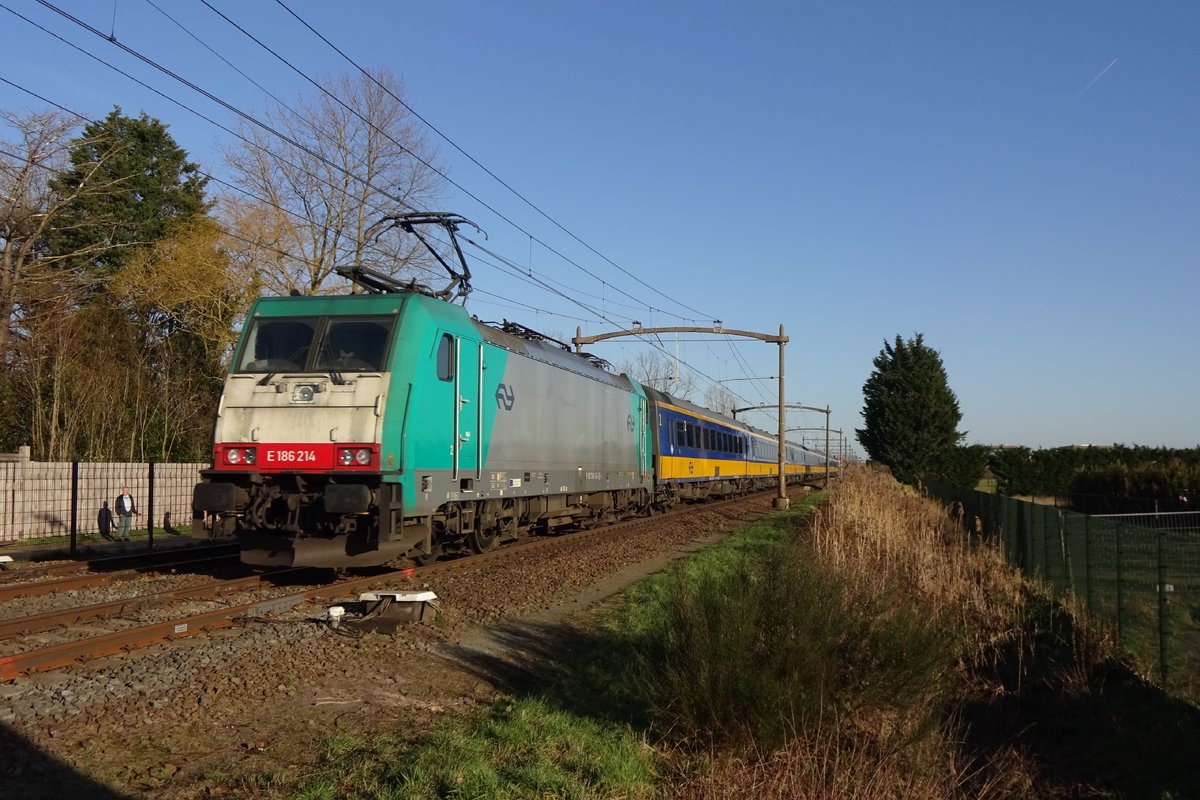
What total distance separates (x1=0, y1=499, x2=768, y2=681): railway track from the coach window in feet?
8.51

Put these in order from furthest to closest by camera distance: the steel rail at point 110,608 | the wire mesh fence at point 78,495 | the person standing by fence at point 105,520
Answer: the person standing by fence at point 105,520, the wire mesh fence at point 78,495, the steel rail at point 110,608

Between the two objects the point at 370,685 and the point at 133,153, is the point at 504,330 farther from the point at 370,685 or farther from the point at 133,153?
the point at 133,153

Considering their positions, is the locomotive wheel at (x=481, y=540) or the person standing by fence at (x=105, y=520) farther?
the person standing by fence at (x=105, y=520)

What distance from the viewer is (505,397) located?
44.7 ft

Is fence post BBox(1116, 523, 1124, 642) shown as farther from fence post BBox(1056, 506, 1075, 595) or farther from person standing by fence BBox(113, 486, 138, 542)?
person standing by fence BBox(113, 486, 138, 542)

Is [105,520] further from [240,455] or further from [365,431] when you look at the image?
[365,431]

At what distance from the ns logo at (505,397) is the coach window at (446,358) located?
1.68m

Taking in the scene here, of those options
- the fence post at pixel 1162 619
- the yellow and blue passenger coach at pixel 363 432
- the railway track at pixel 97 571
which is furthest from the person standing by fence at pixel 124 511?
the fence post at pixel 1162 619

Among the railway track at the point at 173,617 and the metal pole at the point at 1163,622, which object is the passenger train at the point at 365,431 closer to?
the railway track at the point at 173,617

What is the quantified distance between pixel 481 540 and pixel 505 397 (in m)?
2.31

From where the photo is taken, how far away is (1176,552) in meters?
8.55

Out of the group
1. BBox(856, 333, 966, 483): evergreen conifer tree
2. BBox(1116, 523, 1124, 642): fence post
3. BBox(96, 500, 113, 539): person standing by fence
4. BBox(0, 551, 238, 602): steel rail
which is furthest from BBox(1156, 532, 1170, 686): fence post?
BBox(856, 333, 966, 483): evergreen conifer tree

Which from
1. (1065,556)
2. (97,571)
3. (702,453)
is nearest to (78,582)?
(97,571)

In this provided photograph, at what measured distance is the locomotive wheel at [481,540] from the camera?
13906 millimetres
